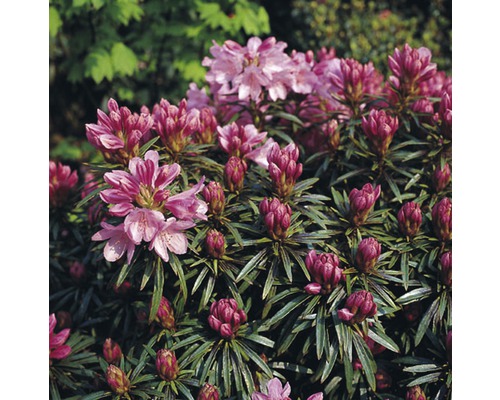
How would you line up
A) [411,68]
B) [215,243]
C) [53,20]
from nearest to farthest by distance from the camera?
[215,243]
[411,68]
[53,20]

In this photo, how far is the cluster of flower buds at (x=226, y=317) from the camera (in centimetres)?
182

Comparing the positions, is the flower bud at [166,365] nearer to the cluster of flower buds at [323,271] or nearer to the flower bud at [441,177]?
the cluster of flower buds at [323,271]

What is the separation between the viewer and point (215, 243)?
1.86m

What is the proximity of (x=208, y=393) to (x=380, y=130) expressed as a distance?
1.06 meters

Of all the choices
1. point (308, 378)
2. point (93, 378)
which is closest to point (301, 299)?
point (308, 378)

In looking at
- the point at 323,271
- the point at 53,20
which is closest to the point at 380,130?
the point at 323,271

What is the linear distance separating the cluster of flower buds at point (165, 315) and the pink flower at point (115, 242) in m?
0.21

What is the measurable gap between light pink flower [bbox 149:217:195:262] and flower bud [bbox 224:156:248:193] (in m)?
0.31

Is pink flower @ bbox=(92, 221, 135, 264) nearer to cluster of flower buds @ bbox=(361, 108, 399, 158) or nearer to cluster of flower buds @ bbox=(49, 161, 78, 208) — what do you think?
cluster of flower buds @ bbox=(49, 161, 78, 208)

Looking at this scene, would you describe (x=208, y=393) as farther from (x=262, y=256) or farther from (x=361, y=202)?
(x=361, y=202)

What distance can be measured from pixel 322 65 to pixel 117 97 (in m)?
2.37

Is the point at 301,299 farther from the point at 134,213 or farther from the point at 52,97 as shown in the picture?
the point at 52,97

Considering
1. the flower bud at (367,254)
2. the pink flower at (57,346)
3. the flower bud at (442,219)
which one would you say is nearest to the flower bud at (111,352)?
the pink flower at (57,346)

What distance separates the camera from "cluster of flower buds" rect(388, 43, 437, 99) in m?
2.30
